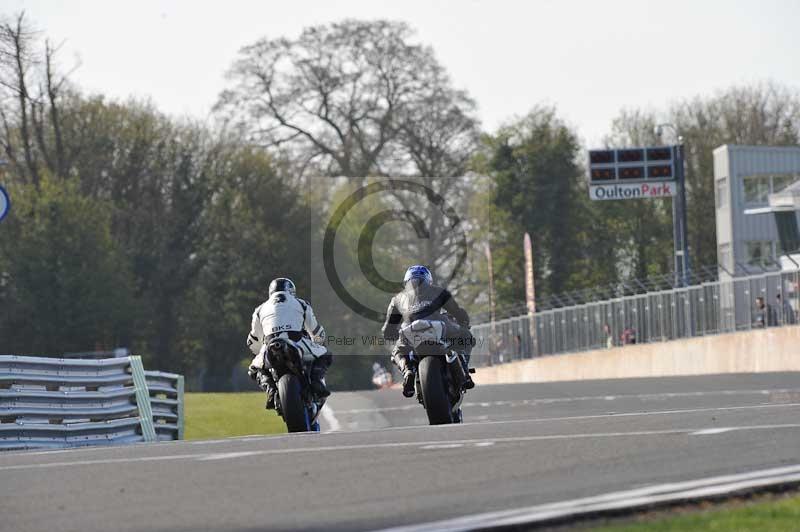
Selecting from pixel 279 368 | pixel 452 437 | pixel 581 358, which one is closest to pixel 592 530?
pixel 452 437

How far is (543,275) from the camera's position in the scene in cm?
7356

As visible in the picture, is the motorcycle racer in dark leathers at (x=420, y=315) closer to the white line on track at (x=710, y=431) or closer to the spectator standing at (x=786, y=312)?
the white line on track at (x=710, y=431)

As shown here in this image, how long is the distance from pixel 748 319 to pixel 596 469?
29.6 metres

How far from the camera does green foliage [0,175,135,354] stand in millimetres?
55125

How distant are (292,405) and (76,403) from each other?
4.63 meters

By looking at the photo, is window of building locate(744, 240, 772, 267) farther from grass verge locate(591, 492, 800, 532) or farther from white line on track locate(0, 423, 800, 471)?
grass verge locate(591, 492, 800, 532)

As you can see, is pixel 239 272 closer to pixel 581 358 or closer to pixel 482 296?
pixel 482 296

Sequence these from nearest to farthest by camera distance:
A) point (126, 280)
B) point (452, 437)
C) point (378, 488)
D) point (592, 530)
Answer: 1. point (592, 530)
2. point (378, 488)
3. point (452, 437)
4. point (126, 280)

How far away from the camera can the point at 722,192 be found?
223 ft

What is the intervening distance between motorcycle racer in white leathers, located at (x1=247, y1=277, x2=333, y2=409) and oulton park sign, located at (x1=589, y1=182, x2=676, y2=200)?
33279 millimetres

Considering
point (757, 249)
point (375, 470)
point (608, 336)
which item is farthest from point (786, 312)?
point (757, 249)

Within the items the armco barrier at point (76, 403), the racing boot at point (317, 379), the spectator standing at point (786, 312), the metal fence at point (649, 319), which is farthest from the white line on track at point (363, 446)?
the metal fence at point (649, 319)

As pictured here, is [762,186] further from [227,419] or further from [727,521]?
[727,521]

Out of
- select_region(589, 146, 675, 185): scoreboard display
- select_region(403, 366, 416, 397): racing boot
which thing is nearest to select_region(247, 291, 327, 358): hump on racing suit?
select_region(403, 366, 416, 397): racing boot
